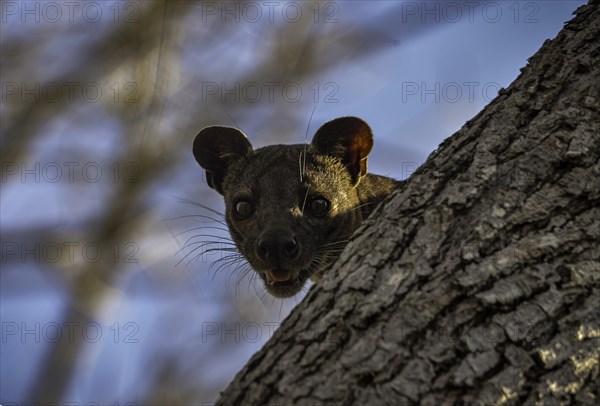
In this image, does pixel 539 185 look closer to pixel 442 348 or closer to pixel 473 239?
pixel 473 239

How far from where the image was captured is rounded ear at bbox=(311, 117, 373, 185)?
5262mm

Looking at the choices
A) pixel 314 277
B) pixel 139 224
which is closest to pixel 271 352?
pixel 314 277

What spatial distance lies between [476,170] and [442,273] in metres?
0.49

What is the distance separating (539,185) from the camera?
229 centimetres

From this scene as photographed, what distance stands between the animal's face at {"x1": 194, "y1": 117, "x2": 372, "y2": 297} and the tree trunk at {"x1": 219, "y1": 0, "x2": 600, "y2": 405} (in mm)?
1972

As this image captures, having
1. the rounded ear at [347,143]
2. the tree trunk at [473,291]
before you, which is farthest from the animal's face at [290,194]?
the tree trunk at [473,291]

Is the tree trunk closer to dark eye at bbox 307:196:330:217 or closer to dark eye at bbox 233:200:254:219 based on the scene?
dark eye at bbox 307:196:330:217

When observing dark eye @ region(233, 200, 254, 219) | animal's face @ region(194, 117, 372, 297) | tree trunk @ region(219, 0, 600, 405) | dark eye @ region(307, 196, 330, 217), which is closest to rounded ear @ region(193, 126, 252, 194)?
animal's face @ region(194, 117, 372, 297)

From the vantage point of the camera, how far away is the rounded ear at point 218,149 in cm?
549

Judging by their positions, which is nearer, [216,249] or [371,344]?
[371,344]

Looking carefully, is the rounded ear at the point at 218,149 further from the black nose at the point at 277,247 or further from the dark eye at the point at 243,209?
the black nose at the point at 277,247

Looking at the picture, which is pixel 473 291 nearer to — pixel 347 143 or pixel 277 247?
pixel 277 247

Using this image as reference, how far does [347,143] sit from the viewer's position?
5316 mm

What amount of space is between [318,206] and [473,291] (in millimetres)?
2845
